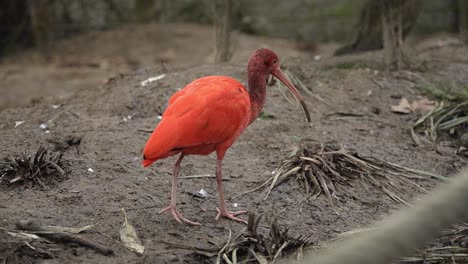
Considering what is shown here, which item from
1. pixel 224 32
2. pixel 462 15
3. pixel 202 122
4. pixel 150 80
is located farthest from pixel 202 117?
pixel 462 15

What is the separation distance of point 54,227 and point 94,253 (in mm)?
327

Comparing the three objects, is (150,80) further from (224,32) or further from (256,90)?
(256,90)

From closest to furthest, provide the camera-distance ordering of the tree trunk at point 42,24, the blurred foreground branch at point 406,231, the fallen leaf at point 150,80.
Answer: the blurred foreground branch at point 406,231
the fallen leaf at point 150,80
the tree trunk at point 42,24

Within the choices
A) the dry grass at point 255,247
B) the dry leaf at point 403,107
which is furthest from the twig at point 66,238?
the dry leaf at point 403,107

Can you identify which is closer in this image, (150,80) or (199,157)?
(199,157)

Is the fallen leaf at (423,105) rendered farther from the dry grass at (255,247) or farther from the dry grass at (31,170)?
the dry grass at (31,170)

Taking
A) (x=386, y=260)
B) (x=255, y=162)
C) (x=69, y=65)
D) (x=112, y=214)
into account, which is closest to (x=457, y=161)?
(x=255, y=162)

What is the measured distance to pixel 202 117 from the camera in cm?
428

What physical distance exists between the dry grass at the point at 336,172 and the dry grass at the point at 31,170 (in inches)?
57.2

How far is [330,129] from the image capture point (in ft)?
20.2

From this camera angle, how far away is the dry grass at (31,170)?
15.5ft

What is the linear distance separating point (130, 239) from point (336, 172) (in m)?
1.83

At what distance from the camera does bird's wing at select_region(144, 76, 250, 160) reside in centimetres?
417

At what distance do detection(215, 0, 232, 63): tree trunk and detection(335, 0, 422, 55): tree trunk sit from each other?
150cm
